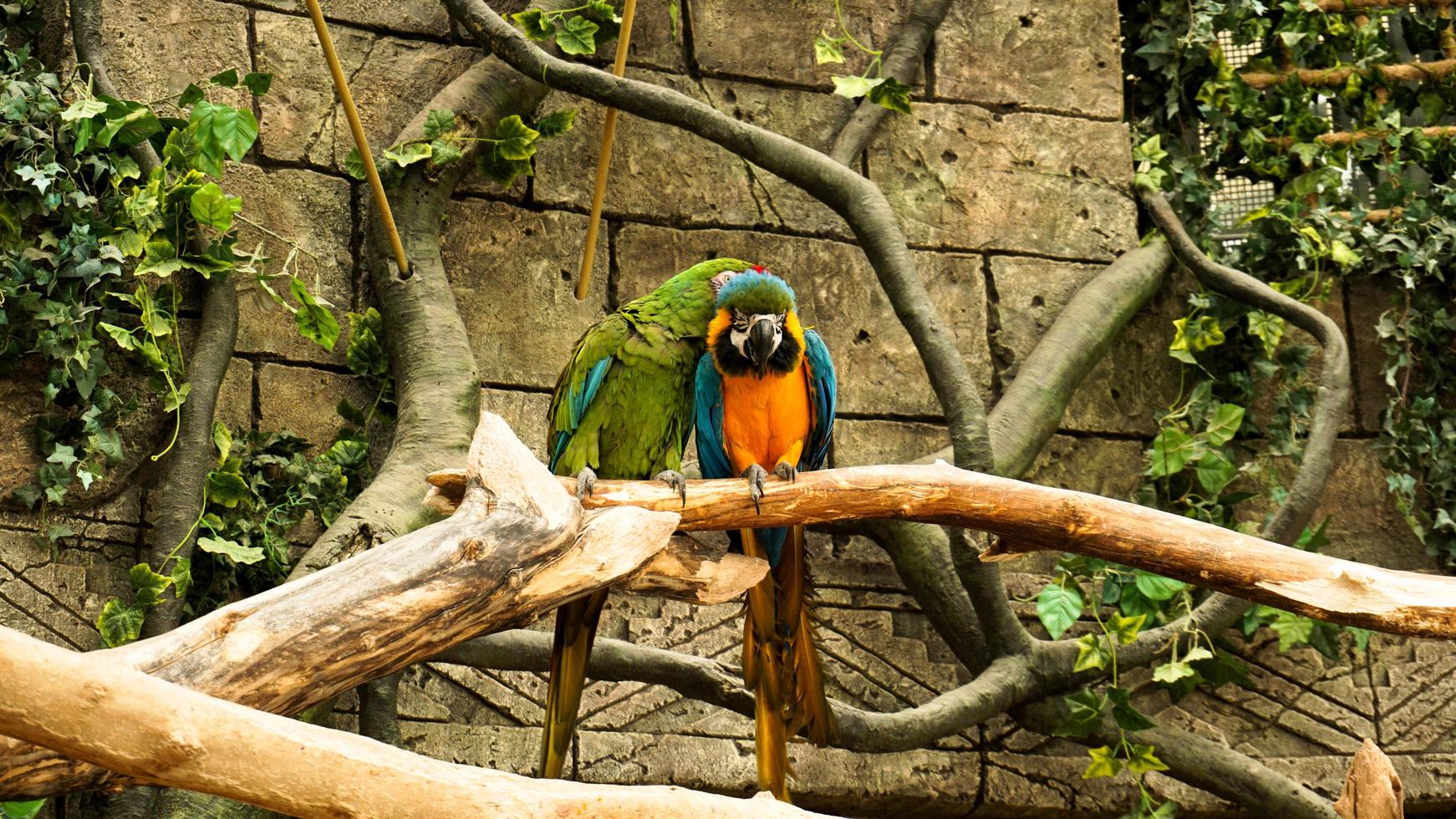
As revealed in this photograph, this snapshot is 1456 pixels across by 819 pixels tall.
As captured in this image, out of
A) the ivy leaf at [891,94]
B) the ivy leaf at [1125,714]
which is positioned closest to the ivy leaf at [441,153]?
the ivy leaf at [891,94]

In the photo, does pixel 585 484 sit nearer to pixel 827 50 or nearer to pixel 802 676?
pixel 802 676

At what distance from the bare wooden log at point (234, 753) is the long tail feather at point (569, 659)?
788 mm

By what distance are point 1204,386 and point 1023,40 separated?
1.04 m

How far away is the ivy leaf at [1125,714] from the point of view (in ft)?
9.59

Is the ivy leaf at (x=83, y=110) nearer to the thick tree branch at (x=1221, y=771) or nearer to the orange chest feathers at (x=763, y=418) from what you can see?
the orange chest feathers at (x=763, y=418)

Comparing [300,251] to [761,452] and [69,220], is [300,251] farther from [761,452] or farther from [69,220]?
[761,452]

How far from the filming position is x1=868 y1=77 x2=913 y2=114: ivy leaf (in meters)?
3.29

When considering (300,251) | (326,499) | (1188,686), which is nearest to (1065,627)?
(1188,686)

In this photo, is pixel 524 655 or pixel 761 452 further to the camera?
pixel 524 655

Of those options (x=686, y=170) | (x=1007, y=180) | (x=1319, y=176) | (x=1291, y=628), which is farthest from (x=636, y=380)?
(x=1319, y=176)

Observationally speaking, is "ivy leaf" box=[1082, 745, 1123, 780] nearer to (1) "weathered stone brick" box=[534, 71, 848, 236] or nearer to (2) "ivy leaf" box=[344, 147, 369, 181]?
(1) "weathered stone brick" box=[534, 71, 848, 236]

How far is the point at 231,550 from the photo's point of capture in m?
2.68

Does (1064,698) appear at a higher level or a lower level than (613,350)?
lower

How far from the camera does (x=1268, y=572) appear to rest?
204cm
